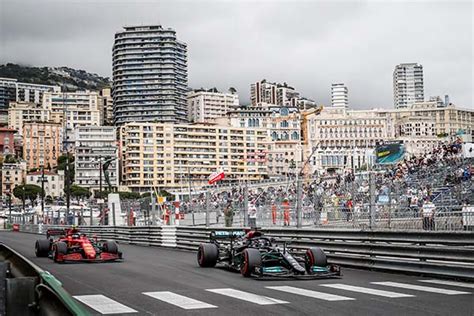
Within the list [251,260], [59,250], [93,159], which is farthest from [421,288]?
[93,159]

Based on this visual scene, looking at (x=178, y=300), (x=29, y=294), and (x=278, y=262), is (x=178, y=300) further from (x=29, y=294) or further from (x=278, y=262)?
(x=29, y=294)

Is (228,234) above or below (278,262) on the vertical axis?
above

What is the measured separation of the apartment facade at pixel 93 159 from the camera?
178250 millimetres

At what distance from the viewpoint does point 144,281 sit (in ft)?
43.8

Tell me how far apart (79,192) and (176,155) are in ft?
102

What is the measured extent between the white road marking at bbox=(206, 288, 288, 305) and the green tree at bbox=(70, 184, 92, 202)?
6049 inches

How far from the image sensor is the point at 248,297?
10656 mm

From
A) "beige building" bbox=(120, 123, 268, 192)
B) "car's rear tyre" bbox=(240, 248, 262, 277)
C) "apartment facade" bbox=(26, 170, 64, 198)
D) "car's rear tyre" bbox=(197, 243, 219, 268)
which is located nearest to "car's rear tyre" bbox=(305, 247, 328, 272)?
Answer: "car's rear tyre" bbox=(240, 248, 262, 277)

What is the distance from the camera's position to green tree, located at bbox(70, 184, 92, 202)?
163 metres

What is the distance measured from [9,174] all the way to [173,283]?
188690 mm

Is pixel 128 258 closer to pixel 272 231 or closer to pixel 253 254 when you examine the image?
pixel 272 231

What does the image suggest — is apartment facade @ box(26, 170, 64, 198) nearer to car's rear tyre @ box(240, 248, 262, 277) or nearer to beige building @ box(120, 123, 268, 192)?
beige building @ box(120, 123, 268, 192)

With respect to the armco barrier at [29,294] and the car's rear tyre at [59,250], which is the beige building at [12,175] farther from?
the armco barrier at [29,294]

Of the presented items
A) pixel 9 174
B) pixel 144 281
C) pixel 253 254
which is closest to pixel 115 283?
pixel 144 281
